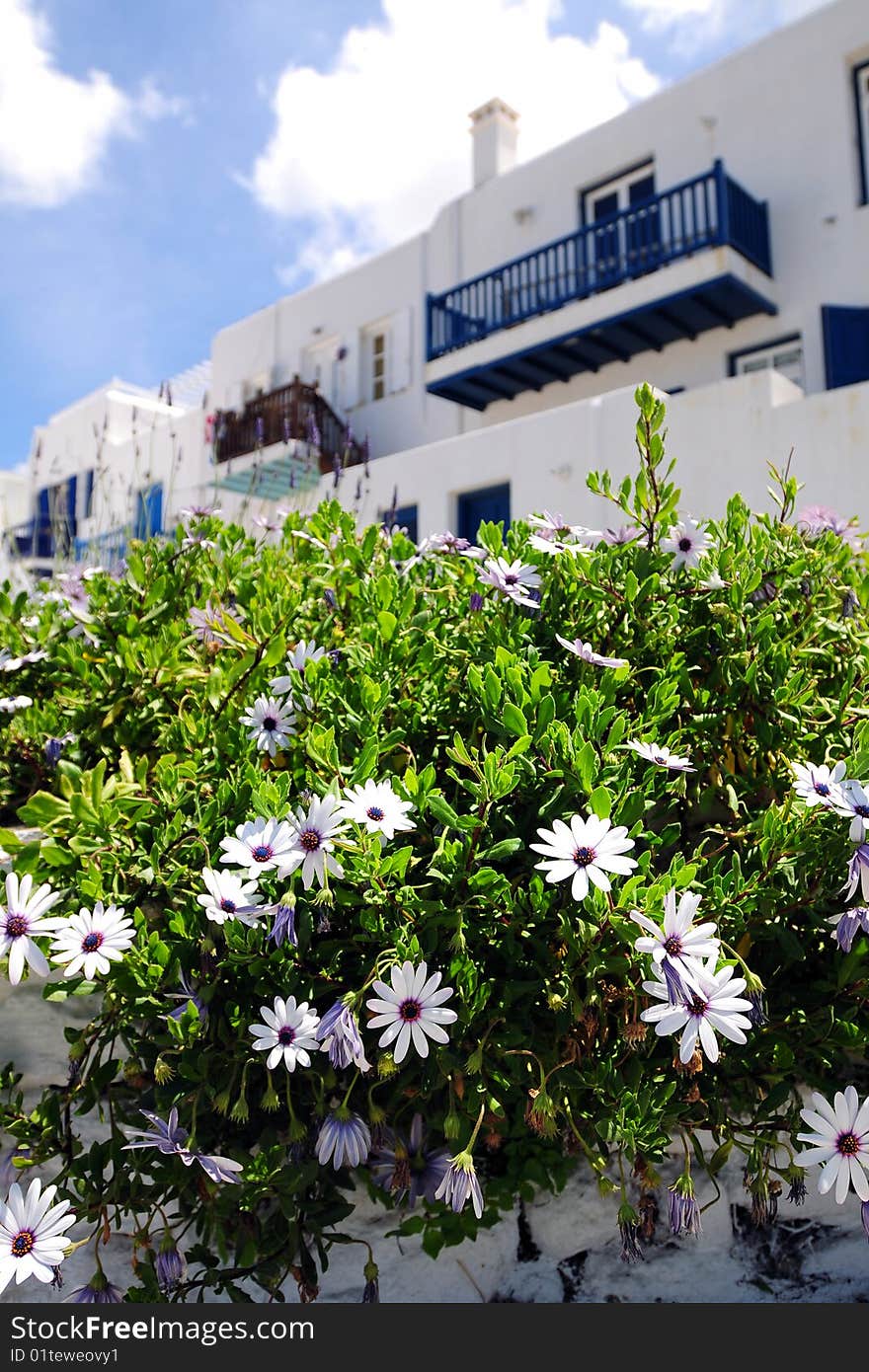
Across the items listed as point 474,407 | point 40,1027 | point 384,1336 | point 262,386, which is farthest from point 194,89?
point 262,386

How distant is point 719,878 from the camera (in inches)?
73.6

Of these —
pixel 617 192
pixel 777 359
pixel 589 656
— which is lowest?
pixel 589 656

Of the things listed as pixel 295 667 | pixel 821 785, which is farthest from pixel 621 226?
pixel 821 785

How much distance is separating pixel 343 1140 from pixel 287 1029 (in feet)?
0.80

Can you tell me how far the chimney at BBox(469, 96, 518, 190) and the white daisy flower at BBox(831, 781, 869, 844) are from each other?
16.9 meters

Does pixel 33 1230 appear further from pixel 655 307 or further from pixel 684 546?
pixel 655 307

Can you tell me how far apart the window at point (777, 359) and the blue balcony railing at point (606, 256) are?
90cm

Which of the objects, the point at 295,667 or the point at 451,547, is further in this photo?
the point at 451,547

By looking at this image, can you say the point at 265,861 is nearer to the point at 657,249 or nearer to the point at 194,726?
the point at 194,726

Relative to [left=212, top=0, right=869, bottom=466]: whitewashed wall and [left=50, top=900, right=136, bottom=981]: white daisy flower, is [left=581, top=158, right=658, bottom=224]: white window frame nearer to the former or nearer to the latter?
[left=212, top=0, right=869, bottom=466]: whitewashed wall

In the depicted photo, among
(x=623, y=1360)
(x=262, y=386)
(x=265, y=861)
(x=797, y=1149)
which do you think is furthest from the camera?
(x=262, y=386)

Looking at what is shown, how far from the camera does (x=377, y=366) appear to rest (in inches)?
699

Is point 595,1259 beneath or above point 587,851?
beneath

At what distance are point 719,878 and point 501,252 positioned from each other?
613 inches
